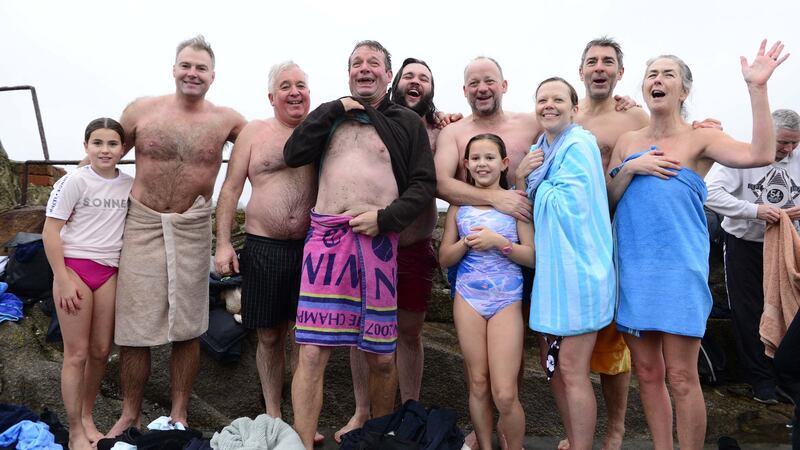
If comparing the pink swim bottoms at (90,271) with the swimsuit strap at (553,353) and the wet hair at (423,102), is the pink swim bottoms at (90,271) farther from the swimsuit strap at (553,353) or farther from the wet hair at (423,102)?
the swimsuit strap at (553,353)

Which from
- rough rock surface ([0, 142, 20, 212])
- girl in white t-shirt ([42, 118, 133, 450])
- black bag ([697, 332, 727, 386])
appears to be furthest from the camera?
rough rock surface ([0, 142, 20, 212])

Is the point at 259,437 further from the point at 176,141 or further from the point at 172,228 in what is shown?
the point at 176,141

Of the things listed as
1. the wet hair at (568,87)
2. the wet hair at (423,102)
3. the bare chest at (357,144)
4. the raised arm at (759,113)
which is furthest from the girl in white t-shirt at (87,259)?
the raised arm at (759,113)

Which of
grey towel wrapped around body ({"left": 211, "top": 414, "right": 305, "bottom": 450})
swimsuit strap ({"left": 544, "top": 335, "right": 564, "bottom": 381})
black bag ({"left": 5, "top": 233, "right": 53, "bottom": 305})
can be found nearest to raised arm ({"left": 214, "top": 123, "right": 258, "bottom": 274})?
grey towel wrapped around body ({"left": 211, "top": 414, "right": 305, "bottom": 450})

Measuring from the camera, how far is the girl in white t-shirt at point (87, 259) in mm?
3434

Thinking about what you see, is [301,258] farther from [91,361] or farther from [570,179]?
[570,179]

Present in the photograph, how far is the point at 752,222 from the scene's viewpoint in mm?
4805

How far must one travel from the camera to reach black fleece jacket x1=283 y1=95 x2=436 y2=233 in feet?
10.6

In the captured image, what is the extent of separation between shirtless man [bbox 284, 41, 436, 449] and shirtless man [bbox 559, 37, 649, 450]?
3.83 ft

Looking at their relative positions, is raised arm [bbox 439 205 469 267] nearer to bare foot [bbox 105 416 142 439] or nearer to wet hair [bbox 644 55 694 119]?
wet hair [bbox 644 55 694 119]

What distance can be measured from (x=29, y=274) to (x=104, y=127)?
208 centimetres

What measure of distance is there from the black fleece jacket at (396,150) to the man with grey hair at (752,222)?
279 centimetres

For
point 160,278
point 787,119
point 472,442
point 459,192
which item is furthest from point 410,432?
point 787,119

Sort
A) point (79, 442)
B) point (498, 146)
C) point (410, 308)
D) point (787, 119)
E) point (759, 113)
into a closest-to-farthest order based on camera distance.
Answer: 1. point (759, 113)
2. point (498, 146)
3. point (79, 442)
4. point (410, 308)
5. point (787, 119)
